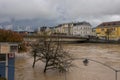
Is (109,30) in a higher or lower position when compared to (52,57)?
higher

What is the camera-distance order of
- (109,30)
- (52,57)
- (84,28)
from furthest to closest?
(84,28), (109,30), (52,57)

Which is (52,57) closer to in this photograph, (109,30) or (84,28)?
(109,30)

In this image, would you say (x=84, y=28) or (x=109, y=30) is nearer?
Answer: (x=109, y=30)

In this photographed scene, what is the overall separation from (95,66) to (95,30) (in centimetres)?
11618

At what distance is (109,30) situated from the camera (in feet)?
430

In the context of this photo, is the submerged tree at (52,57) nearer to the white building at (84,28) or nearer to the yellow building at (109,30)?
the yellow building at (109,30)

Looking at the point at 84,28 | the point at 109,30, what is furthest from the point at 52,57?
the point at 84,28

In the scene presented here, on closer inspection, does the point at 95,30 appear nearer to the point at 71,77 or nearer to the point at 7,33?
the point at 7,33

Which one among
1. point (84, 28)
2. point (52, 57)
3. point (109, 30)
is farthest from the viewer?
point (84, 28)

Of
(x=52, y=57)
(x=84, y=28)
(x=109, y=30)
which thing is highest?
(x=84, y=28)

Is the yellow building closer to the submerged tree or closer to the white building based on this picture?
the white building

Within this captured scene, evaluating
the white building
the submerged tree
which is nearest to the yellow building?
the white building

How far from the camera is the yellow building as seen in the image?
131m

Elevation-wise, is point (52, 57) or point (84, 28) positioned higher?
point (84, 28)
